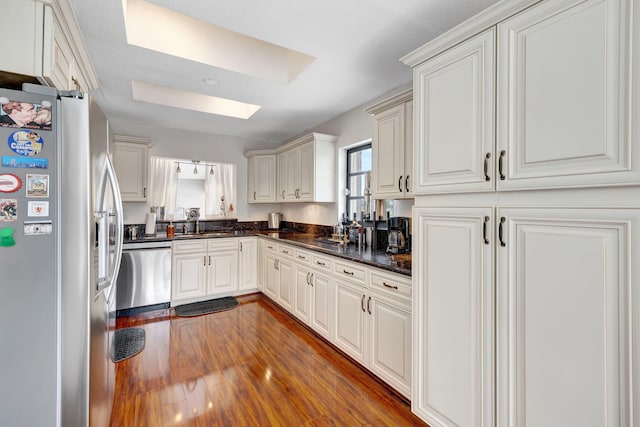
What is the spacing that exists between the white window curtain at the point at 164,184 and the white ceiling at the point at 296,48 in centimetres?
78

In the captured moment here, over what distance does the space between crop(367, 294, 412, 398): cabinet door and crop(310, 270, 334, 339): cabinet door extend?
1.83 feet

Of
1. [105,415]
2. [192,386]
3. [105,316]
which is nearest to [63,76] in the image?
[105,316]

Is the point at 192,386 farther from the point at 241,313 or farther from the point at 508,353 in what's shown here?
the point at 508,353

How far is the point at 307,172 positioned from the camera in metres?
3.90

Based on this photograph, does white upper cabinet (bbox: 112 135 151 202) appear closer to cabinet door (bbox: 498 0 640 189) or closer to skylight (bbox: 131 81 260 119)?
skylight (bbox: 131 81 260 119)

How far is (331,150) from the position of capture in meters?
3.81

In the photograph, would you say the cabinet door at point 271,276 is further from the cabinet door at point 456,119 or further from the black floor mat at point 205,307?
the cabinet door at point 456,119

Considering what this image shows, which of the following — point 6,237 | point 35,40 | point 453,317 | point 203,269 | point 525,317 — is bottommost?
point 203,269

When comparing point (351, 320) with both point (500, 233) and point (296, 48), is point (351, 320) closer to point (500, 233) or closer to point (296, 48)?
point (500, 233)

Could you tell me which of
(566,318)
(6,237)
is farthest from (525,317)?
(6,237)

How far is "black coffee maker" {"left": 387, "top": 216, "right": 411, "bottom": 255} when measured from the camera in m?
2.58

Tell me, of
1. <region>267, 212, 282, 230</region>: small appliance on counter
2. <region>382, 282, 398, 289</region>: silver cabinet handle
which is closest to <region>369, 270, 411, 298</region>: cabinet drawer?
<region>382, 282, 398, 289</region>: silver cabinet handle

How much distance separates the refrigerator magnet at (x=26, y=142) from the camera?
1121 millimetres

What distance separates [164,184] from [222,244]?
1.32m
